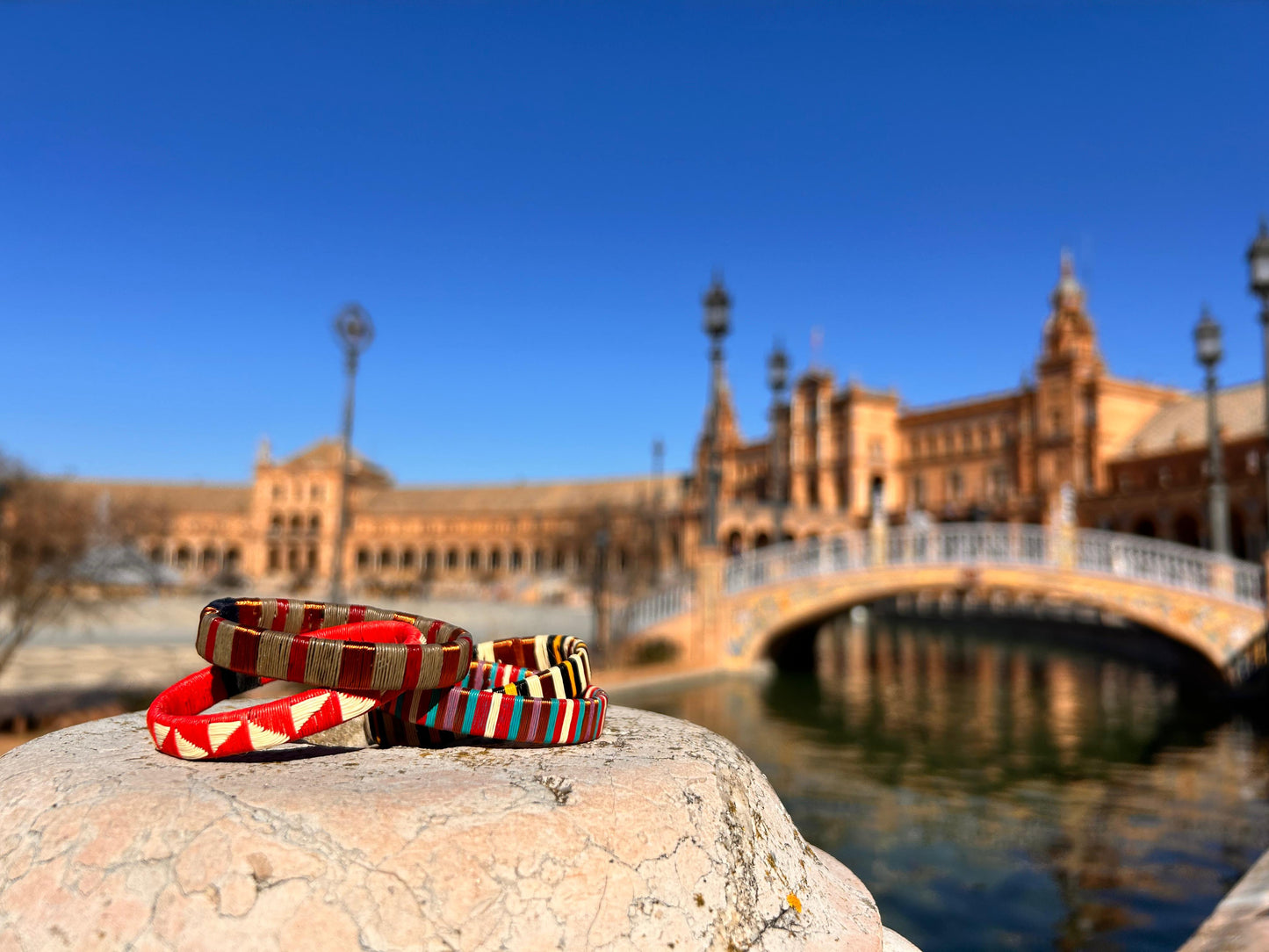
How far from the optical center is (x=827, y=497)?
69.6 m

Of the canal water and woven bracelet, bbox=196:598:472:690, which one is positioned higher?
woven bracelet, bbox=196:598:472:690

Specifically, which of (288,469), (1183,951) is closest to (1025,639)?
(1183,951)

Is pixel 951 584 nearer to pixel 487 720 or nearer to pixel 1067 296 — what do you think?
pixel 487 720

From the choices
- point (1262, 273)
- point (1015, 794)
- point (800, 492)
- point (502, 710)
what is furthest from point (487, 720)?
point (800, 492)

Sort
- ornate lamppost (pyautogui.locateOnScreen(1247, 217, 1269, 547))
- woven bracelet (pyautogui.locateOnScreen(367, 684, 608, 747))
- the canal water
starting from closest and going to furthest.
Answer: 1. woven bracelet (pyautogui.locateOnScreen(367, 684, 608, 747))
2. the canal water
3. ornate lamppost (pyautogui.locateOnScreen(1247, 217, 1269, 547))

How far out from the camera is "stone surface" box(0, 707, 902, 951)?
7.48 ft

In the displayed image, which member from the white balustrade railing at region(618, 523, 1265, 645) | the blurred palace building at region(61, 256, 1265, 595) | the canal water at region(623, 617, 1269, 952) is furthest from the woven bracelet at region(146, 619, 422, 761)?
the blurred palace building at region(61, 256, 1265, 595)

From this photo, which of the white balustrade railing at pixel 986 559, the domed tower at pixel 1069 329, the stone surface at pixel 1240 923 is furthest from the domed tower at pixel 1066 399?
the stone surface at pixel 1240 923

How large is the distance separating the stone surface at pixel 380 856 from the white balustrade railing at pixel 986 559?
16.1m

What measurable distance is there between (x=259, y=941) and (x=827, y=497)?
68958 millimetres

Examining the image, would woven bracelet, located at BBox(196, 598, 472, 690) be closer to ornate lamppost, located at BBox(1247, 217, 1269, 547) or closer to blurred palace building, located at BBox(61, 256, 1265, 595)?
ornate lamppost, located at BBox(1247, 217, 1269, 547)

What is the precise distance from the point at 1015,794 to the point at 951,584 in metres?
9.06

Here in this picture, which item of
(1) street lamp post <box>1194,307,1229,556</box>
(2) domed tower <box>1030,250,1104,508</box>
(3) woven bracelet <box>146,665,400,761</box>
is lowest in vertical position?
(3) woven bracelet <box>146,665,400,761</box>

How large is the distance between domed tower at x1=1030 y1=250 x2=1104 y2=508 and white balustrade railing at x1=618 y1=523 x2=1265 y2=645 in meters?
38.4
